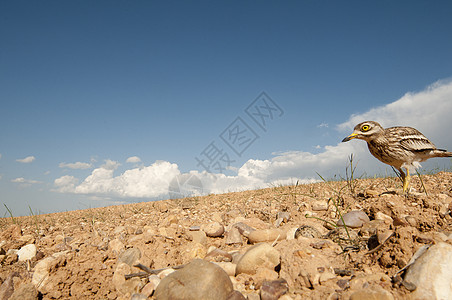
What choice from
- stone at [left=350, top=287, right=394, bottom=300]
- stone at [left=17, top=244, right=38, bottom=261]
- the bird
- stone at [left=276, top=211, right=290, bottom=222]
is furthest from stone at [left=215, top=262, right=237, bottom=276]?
the bird

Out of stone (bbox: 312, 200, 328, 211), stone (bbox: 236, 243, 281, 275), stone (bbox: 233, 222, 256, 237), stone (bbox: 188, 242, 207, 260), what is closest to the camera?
stone (bbox: 236, 243, 281, 275)

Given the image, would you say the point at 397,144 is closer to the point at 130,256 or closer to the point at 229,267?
the point at 229,267

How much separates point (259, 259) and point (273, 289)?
0.41 metres

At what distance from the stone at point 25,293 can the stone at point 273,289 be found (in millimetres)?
2295

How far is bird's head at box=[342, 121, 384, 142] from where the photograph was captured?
5047 mm

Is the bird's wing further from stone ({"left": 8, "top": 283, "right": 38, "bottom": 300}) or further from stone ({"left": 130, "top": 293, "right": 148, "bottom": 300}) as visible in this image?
stone ({"left": 8, "top": 283, "right": 38, "bottom": 300})

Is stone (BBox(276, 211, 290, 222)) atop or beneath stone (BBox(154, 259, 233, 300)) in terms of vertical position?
atop

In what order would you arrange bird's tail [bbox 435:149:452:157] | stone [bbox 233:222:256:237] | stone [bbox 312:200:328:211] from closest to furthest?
stone [bbox 233:222:256:237] < stone [bbox 312:200:328:211] < bird's tail [bbox 435:149:452:157]

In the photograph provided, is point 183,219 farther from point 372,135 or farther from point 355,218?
point 372,135

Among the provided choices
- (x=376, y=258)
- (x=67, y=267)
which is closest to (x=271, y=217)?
(x=376, y=258)

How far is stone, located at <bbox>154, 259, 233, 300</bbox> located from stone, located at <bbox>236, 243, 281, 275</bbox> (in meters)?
0.34

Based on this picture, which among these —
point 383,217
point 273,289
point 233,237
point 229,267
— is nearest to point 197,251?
point 233,237

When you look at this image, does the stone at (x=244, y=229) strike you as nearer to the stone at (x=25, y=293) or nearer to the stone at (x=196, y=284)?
the stone at (x=196, y=284)

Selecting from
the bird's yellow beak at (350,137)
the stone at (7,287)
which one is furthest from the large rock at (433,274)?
the stone at (7,287)
